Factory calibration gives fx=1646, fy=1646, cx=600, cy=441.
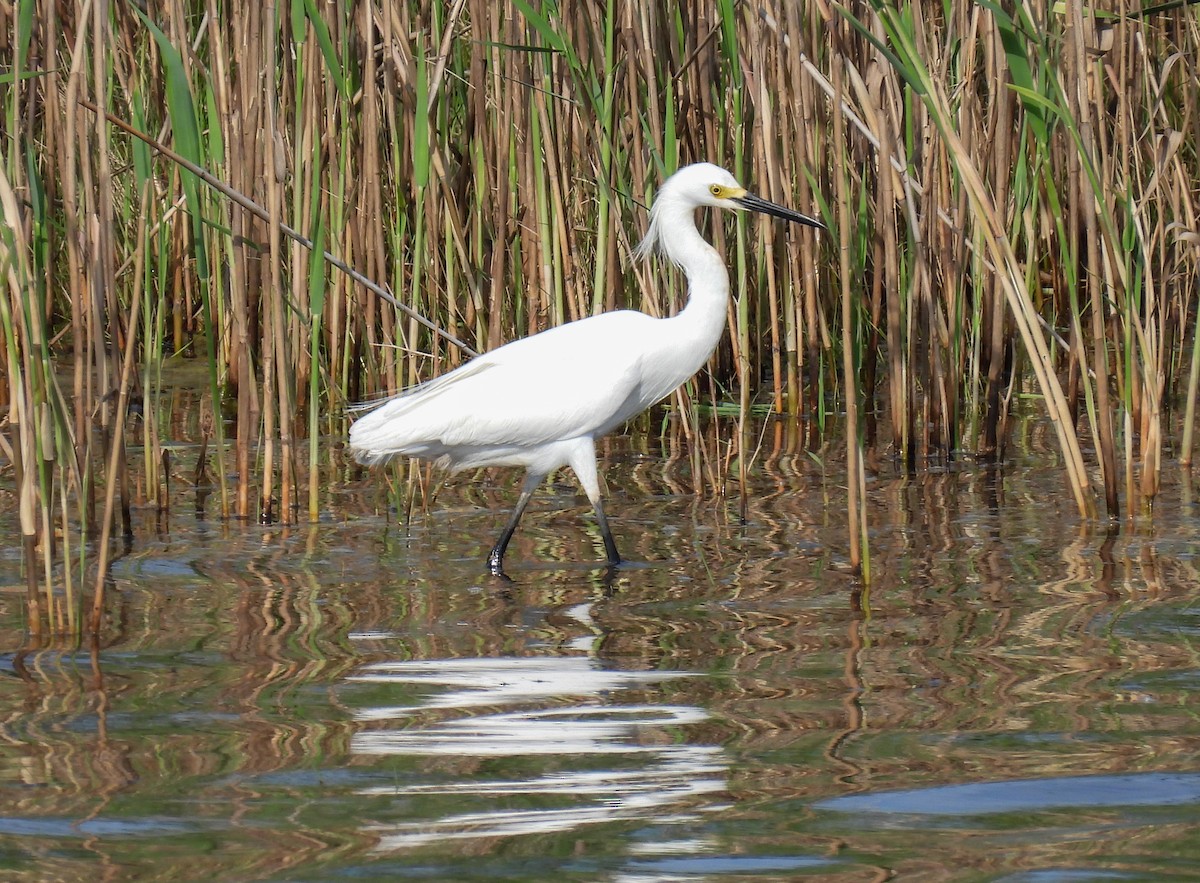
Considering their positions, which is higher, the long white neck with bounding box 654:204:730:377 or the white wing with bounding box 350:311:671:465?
the long white neck with bounding box 654:204:730:377

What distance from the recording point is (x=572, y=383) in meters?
5.20

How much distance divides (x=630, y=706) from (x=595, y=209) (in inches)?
150

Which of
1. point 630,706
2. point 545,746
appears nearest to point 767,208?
point 630,706

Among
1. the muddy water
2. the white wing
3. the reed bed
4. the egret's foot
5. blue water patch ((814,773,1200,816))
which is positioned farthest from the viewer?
the white wing

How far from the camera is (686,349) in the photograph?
5.36 metres

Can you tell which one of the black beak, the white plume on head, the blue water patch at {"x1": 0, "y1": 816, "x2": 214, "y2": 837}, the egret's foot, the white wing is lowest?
the blue water patch at {"x1": 0, "y1": 816, "x2": 214, "y2": 837}

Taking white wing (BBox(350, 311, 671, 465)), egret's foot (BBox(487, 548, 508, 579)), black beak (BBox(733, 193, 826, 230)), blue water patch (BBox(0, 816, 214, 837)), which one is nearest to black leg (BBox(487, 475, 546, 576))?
egret's foot (BBox(487, 548, 508, 579))

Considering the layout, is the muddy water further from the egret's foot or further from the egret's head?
the egret's head

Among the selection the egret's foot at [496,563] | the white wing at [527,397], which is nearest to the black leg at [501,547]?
the egret's foot at [496,563]

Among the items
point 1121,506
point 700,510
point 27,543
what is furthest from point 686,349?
point 27,543

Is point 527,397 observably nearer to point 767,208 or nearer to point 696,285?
point 696,285

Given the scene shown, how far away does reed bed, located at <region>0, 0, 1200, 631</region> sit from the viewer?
4.53 metres

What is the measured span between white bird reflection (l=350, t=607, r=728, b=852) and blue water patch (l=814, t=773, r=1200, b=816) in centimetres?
26

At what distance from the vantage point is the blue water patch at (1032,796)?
2678 millimetres
